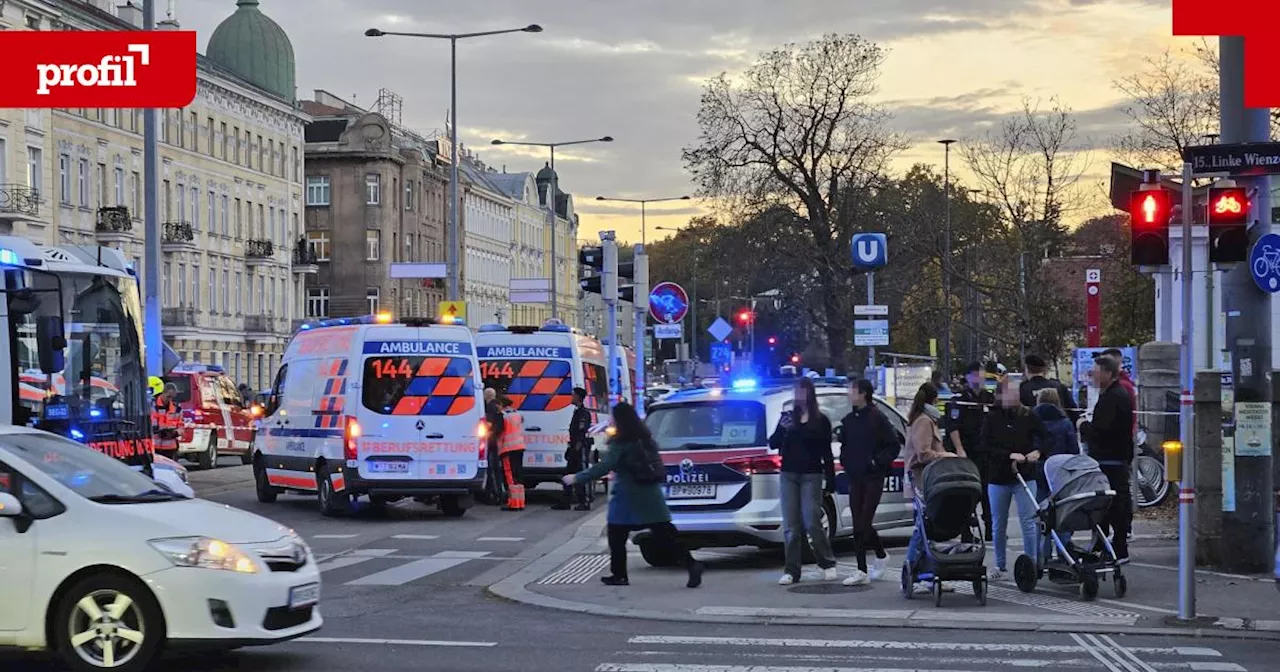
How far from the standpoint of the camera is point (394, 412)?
2469 cm

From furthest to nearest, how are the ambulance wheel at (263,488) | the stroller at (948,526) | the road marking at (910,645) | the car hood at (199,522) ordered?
the ambulance wheel at (263,488) → the stroller at (948,526) → the road marking at (910,645) → the car hood at (199,522)

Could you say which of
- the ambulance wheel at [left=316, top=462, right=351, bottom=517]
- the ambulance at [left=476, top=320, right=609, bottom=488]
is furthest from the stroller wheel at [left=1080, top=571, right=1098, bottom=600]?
the ambulance at [left=476, top=320, right=609, bottom=488]

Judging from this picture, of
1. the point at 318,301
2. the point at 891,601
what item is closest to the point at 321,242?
the point at 318,301

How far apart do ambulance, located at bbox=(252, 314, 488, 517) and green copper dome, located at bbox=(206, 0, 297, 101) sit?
62.9 m

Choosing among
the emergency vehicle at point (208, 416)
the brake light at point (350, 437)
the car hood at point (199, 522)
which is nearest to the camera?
the car hood at point (199, 522)

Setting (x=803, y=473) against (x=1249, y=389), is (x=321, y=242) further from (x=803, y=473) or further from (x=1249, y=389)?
(x=1249, y=389)

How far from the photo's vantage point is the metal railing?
67.4 meters

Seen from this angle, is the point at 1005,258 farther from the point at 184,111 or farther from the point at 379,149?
the point at 379,149

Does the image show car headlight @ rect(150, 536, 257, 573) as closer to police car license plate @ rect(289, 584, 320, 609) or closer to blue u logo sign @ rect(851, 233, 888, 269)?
police car license plate @ rect(289, 584, 320, 609)

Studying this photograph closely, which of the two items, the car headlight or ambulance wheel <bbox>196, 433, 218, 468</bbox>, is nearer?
the car headlight

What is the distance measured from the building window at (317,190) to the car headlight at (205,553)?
94.7 meters

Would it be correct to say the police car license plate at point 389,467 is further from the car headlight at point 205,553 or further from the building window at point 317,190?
the building window at point 317,190

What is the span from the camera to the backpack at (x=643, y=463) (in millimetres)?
15672

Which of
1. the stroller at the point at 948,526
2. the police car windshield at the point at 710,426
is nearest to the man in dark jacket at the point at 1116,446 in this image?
the stroller at the point at 948,526
